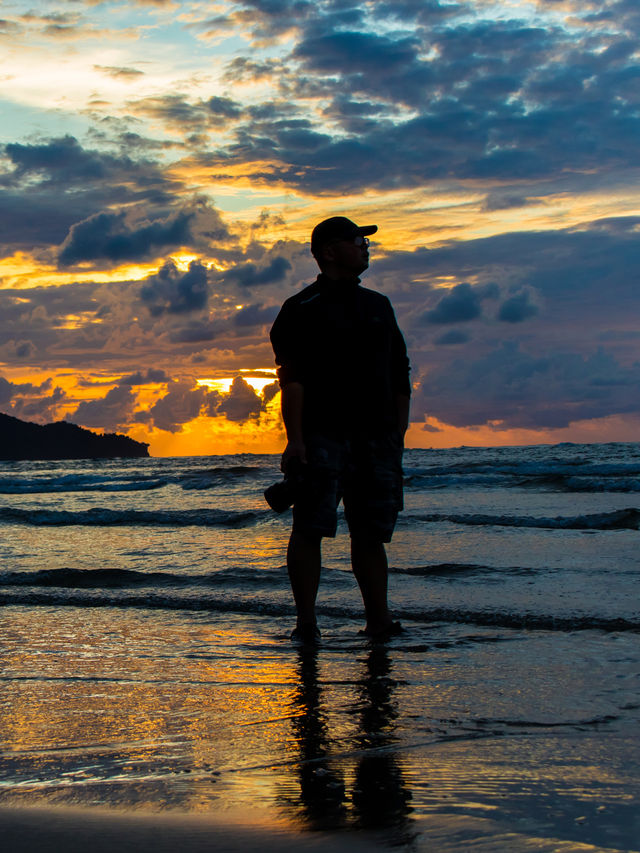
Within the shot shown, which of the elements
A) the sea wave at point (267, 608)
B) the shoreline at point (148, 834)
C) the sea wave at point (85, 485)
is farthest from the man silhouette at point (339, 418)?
the sea wave at point (85, 485)

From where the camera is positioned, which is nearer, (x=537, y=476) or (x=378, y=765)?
(x=378, y=765)

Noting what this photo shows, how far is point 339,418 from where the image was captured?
12.1 feet

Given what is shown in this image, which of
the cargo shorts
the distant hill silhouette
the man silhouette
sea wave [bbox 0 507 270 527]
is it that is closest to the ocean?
the man silhouette

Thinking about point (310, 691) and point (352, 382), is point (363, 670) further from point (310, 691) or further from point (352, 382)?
point (352, 382)

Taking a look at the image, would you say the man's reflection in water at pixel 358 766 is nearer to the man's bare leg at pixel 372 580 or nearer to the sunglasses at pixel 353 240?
the man's bare leg at pixel 372 580

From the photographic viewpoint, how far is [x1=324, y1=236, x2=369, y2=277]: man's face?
12.3 ft

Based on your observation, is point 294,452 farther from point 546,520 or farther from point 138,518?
point 138,518

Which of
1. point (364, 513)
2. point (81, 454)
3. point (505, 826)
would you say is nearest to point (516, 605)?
point (364, 513)

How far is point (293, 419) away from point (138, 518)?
7984 mm

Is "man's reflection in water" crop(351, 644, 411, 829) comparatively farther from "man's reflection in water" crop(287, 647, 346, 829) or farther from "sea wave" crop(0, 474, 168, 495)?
"sea wave" crop(0, 474, 168, 495)

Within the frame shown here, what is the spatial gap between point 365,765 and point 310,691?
87 cm

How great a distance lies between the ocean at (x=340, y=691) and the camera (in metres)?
1.65

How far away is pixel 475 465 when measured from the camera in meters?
23.5

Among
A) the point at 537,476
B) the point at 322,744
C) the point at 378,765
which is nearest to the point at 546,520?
the point at 322,744
